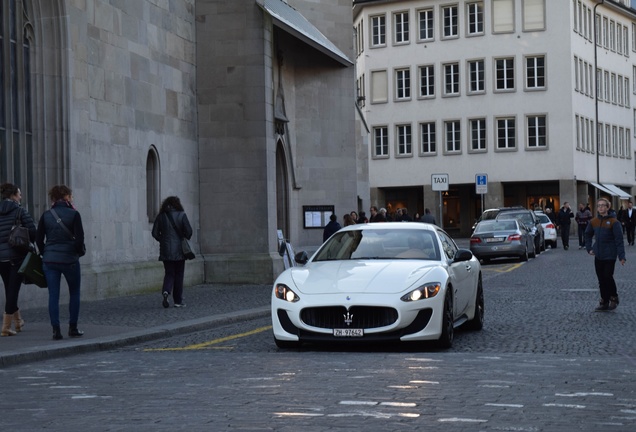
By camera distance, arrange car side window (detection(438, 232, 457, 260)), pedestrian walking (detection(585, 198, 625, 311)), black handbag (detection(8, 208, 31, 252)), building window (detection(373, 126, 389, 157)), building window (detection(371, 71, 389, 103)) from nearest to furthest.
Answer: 1. car side window (detection(438, 232, 457, 260))
2. black handbag (detection(8, 208, 31, 252))
3. pedestrian walking (detection(585, 198, 625, 311))
4. building window (detection(371, 71, 389, 103))
5. building window (detection(373, 126, 389, 157))

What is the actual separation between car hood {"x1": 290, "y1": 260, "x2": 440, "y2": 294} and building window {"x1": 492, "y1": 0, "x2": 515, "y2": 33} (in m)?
64.5

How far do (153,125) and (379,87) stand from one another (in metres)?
55.6

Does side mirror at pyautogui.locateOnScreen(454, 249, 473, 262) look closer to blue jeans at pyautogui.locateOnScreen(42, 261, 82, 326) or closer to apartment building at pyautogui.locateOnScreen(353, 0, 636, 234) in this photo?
blue jeans at pyautogui.locateOnScreen(42, 261, 82, 326)

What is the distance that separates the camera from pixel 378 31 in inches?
3204

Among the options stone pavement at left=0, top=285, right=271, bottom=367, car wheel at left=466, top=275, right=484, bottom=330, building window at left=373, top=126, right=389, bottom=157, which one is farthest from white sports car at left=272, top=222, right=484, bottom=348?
building window at left=373, top=126, right=389, bottom=157

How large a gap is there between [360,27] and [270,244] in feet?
185

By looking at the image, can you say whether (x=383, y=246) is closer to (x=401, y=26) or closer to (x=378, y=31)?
(x=401, y=26)

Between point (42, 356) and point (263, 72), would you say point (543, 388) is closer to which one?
point (42, 356)

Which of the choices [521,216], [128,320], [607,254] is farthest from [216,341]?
[521,216]

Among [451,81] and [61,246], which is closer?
[61,246]

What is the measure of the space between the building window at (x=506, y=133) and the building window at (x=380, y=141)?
7327mm

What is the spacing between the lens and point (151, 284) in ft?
82.4

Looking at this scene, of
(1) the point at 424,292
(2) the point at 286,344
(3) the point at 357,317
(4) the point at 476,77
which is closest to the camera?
(3) the point at 357,317

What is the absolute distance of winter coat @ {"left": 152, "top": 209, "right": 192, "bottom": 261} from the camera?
20.8 meters
